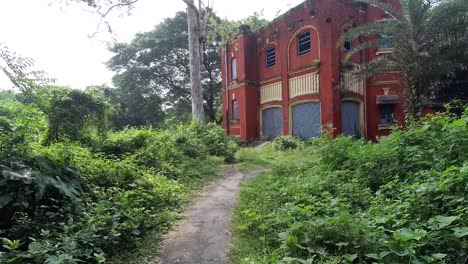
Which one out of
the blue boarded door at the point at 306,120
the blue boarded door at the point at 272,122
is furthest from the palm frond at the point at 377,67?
the blue boarded door at the point at 272,122

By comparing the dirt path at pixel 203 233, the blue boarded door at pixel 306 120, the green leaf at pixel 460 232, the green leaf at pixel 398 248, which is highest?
the blue boarded door at pixel 306 120

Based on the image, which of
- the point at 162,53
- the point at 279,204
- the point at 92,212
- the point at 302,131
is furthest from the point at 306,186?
the point at 162,53

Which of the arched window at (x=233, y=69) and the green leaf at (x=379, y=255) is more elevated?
the arched window at (x=233, y=69)

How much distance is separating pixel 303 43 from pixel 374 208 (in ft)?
44.0

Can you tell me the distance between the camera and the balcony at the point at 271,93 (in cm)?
1756

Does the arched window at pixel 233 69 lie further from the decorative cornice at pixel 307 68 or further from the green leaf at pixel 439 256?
the green leaf at pixel 439 256

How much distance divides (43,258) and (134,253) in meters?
1.08

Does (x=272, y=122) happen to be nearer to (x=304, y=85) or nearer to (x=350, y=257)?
(x=304, y=85)

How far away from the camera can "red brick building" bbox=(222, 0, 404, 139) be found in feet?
48.5

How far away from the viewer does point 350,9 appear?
15.5m

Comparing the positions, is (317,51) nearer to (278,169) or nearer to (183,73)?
(278,169)

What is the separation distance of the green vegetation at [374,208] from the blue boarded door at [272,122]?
418 inches

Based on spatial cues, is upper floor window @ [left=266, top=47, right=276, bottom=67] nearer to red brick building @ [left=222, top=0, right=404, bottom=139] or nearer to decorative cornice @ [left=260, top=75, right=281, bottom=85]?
red brick building @ [left=222, top=0, right=404, bottom=139]

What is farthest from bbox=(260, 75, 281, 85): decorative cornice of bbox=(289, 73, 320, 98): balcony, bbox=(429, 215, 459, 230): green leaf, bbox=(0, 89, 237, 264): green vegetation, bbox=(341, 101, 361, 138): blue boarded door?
bbox=(429, 215, 459, 230): green leaf
